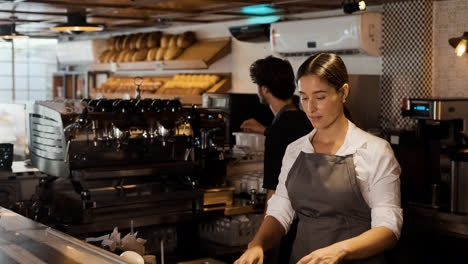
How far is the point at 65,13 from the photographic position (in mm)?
6473

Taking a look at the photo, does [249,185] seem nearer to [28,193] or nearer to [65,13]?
[28,193]

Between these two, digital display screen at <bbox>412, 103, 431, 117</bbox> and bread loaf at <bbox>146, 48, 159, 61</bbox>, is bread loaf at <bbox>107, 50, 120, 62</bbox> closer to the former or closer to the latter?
bread loaf at <bbox>146, 48, 159, 61</bbox>

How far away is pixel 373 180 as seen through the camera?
6.56ft

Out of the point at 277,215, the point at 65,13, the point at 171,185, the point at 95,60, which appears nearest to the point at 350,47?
the point at 171,185

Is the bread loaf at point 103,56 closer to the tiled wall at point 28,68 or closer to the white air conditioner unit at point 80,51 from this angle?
the white air conditioner unit at point 80,51

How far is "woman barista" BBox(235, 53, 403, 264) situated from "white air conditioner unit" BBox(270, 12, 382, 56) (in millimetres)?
3402

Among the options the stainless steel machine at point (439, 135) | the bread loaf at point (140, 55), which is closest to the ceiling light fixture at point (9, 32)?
the bread loaf at point (140, 55)

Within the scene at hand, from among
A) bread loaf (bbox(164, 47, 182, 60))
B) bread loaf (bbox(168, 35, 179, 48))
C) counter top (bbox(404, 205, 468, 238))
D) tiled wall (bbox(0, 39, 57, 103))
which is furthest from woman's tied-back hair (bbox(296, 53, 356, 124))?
tiled wall (bbox(0, 39, 57, 103))

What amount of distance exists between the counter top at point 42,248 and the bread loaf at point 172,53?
558cm

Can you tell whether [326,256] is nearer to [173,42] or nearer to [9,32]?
[173,42]

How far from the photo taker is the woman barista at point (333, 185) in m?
1.93

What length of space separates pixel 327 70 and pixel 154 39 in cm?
665

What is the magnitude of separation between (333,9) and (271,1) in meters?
0.95

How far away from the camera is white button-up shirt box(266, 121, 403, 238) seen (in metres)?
1.92
